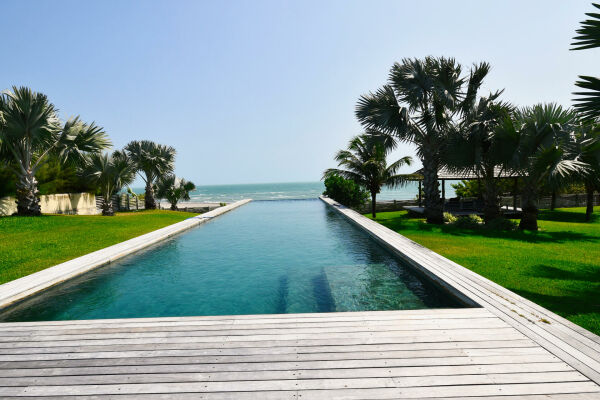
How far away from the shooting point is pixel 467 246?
8.62 metres

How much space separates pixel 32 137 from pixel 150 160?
7886 mm

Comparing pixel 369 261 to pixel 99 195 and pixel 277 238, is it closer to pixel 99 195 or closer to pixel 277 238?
pixel 277 238

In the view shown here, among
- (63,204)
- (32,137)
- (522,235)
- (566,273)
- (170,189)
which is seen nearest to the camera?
(566,273)

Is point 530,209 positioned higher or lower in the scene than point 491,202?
lower

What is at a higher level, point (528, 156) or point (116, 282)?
point (528, 156)

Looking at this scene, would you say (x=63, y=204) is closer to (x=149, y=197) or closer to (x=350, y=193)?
(x=149, y=197)

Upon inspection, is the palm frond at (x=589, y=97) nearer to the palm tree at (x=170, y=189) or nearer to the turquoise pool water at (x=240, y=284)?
the turquoise pool water at (x=240, y=284)

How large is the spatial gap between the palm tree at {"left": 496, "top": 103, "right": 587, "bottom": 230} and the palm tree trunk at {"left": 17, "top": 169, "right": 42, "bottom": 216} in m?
20.3

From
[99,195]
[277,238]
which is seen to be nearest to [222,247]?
[277,238]

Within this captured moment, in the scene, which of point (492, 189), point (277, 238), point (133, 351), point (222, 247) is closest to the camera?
point (133, 351)

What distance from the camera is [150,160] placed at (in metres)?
22.1

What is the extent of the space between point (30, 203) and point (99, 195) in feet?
28.3

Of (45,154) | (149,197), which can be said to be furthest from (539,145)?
(149,197)

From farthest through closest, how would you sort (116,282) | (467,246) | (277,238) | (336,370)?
(277,238), (467,246), (116,282), (336,370)
